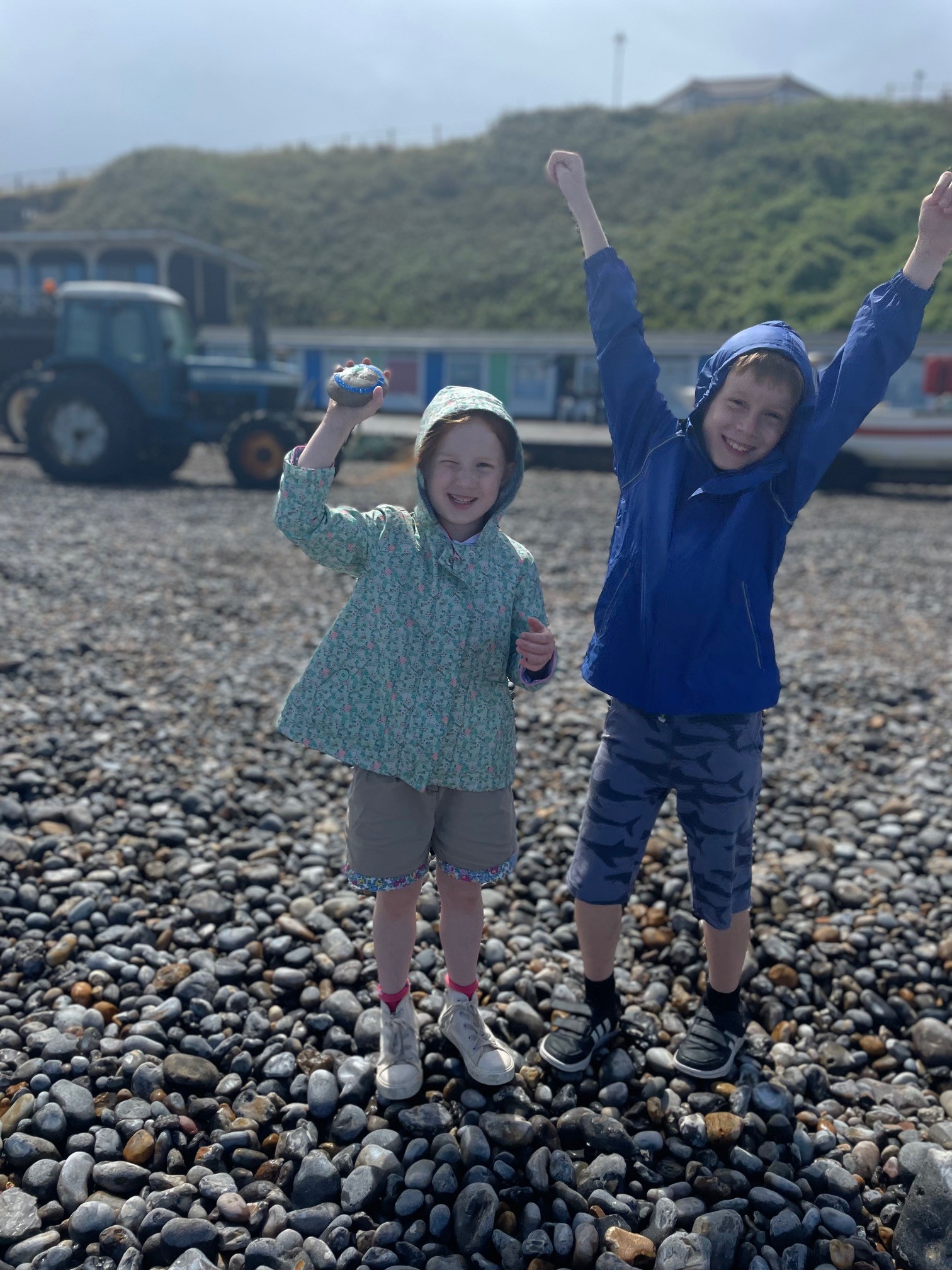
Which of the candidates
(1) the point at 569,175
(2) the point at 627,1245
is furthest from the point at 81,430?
(2) the point at 627,1245

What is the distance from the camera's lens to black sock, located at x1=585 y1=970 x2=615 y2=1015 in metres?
2.29

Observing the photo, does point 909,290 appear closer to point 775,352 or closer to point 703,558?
point 775,352

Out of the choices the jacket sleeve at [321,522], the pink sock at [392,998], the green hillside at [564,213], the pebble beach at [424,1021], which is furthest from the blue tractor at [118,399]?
the green hillside at [564,213]

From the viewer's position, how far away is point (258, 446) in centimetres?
1196

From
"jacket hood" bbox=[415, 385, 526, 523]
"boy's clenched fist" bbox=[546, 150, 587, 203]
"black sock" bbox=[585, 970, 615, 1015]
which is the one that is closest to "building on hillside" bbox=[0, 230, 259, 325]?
"boy's clenched fist" bbox=[546, 150, 587, 203]

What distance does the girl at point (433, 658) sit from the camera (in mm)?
1917

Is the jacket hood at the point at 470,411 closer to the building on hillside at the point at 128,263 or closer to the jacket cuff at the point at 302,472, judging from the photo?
the jacket cuff at the point at 302,472

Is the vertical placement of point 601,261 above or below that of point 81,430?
above

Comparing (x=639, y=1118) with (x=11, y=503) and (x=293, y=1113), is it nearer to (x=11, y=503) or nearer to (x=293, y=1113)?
(x=293, y=1113)

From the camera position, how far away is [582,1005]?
2322 mm

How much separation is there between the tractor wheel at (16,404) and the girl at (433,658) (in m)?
13.1

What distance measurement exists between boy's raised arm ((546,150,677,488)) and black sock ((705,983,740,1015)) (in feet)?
4.34

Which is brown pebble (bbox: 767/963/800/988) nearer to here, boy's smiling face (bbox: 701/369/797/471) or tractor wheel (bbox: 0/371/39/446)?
boy's smiling face (bbox: 701/369/797/471)

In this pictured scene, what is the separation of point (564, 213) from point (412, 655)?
41363 mm
